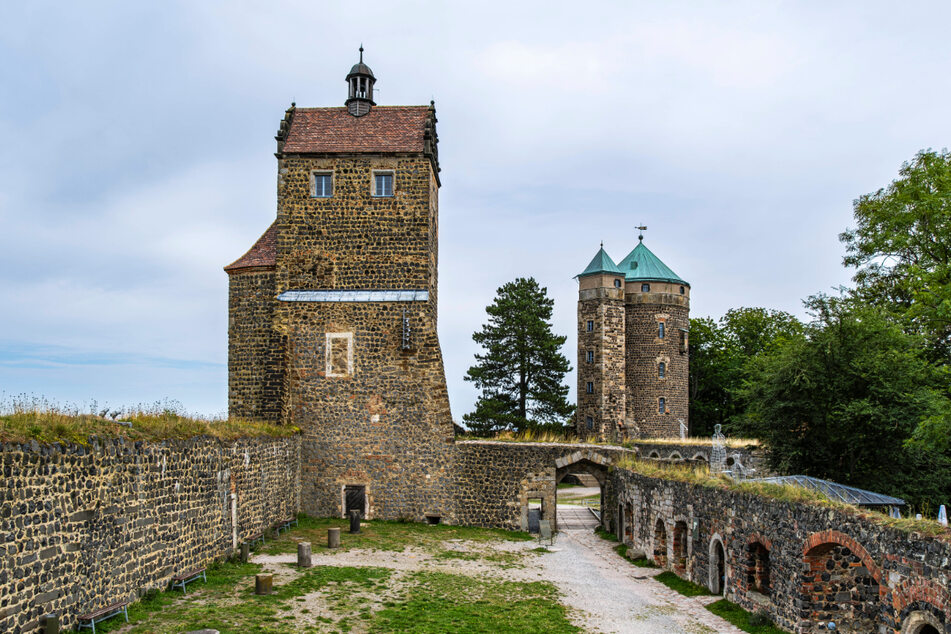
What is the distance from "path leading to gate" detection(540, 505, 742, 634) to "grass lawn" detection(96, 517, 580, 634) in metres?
0.65

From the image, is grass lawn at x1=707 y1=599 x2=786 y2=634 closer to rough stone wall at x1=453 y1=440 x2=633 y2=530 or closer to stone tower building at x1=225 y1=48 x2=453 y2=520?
rough stone wall at x1=453 y1=440 x2=633 y2=530

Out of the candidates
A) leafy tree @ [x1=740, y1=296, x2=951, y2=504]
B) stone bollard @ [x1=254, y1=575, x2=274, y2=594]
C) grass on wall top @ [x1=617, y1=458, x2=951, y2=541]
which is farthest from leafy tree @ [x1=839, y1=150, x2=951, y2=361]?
stone bollard @ [x1=254, y1=575, x2=274, y2=594]

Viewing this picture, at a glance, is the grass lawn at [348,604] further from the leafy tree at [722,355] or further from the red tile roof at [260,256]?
the leafy tree at [722,355]

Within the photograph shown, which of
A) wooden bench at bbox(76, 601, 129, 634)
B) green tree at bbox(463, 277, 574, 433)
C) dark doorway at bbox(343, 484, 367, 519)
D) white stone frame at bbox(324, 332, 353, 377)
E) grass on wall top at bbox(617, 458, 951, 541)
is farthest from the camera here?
green tree at bbox(463, 277, 574, 433)

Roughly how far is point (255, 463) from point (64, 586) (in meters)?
8.41

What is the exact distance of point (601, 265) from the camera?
44.3 meters

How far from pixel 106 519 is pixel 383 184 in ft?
50.3

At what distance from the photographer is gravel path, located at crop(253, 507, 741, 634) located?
43.7ft

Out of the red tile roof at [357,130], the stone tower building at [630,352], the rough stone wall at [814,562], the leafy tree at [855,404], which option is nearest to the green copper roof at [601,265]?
the stone tower building at [630,352]

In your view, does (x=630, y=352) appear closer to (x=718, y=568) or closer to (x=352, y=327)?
(x=352, y=327)

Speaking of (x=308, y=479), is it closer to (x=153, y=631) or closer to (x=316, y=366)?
(x=316, y=366)

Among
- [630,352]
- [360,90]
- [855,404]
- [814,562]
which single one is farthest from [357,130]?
[630,352]

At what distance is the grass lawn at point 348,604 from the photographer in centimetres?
1177

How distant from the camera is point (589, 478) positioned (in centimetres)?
4656
